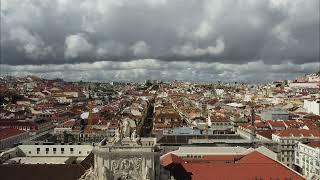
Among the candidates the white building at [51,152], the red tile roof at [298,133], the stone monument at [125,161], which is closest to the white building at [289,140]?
the red tile roof at [298,133]

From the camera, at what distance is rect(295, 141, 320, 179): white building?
7047cm

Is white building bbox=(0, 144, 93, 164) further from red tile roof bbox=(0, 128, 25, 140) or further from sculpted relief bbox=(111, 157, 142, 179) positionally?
sculpted relief bbox=(111, 157, 142, 179)

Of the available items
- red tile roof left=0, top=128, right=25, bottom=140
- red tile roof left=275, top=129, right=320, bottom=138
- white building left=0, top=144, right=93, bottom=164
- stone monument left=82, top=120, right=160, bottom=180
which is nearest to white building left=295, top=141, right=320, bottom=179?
red tile roof left=275, top=129, right=320, bottom=138

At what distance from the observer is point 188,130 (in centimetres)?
9975

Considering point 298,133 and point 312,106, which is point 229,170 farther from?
A: point 312,106

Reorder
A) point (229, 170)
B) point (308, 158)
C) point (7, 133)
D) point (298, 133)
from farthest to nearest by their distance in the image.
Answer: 1. point (7, 133)
2. point (298, 133)
3. point (308, 158)
4. point (229, 170)

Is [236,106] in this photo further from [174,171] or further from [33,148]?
[174,171]

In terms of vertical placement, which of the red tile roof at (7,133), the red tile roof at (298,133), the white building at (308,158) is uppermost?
the red tile roof at (298,133)

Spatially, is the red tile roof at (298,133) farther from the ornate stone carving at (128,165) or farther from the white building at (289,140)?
the ornate stone carving at (128,165)

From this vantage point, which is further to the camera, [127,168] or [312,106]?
[312,106]

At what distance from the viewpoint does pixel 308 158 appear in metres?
73.9

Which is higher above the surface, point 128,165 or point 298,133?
point 128,165

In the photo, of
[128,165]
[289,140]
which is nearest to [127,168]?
[128,165]

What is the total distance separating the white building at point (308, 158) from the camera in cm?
7047
